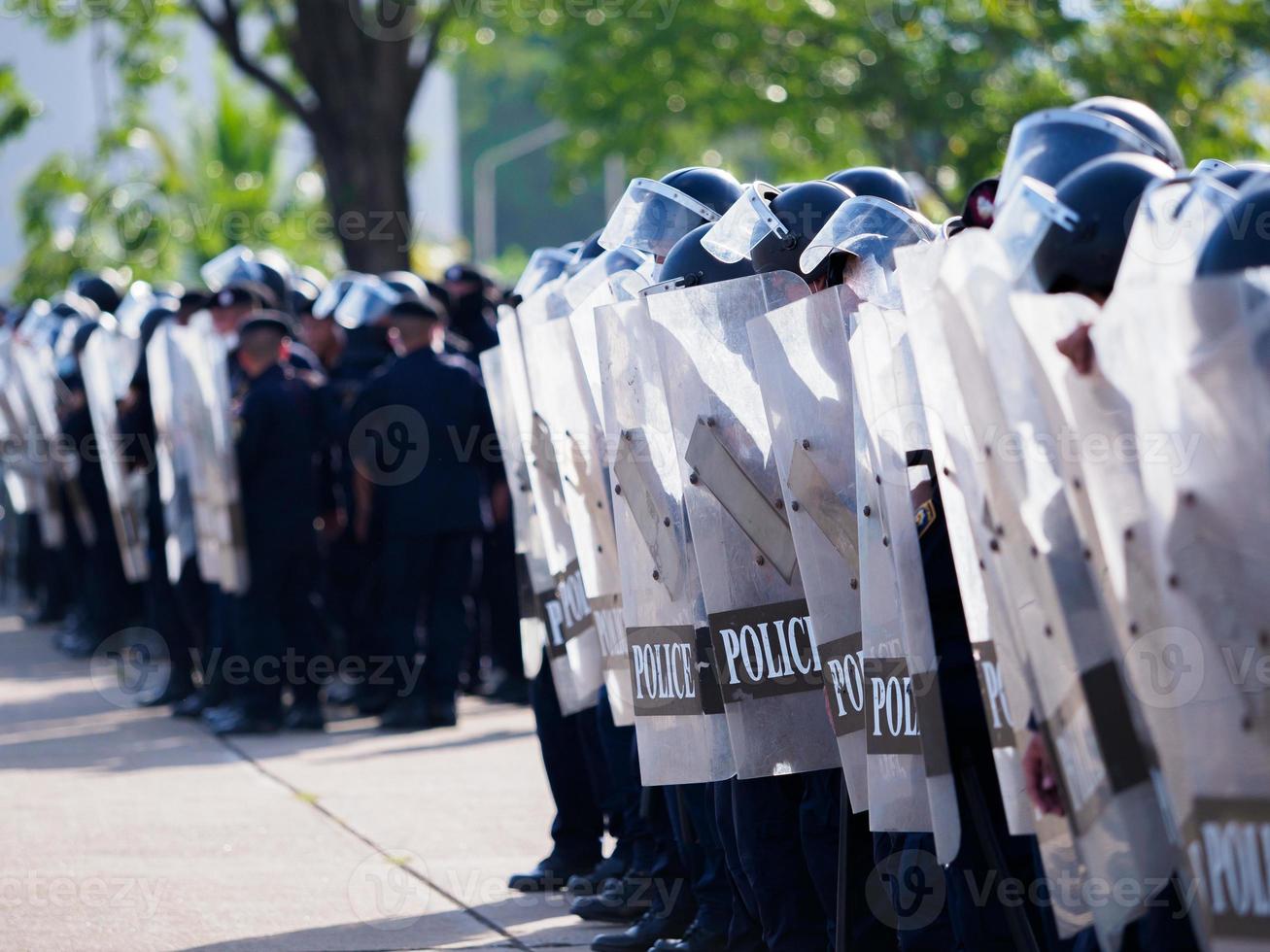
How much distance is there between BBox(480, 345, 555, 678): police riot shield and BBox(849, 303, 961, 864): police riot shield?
7.45ft

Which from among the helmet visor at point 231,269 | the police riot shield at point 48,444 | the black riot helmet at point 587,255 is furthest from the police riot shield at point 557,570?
the police riot shield at point 48,444

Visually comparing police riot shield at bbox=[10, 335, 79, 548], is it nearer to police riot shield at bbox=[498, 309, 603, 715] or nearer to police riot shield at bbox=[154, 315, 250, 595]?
police riot shield at bbox=[154, 315, 250, 595]

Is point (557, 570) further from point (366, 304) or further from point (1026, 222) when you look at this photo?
point (366, 304)

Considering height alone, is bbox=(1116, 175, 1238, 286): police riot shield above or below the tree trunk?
below

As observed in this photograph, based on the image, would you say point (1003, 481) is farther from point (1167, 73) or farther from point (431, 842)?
point (1167, 73)

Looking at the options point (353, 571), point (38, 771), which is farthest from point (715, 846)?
point (353, 571)

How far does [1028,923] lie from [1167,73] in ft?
45.5

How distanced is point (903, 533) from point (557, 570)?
232 centimetres

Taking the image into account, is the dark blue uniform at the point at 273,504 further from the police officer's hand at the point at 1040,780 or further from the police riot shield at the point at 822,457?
the police officer's hand at the point at 1040,780

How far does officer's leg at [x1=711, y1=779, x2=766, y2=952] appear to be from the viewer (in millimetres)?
4766

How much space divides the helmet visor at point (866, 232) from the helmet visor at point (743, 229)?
0.93ft

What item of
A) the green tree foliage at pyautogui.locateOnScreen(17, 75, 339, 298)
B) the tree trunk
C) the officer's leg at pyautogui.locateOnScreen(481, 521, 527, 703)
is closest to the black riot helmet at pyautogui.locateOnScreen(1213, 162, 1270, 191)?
the officer's leg at pyautogui.locateOnScreen(481, 521, 527, 703)

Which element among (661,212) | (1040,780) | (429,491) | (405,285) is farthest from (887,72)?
(1040,780)

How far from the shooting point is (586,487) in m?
5.56
